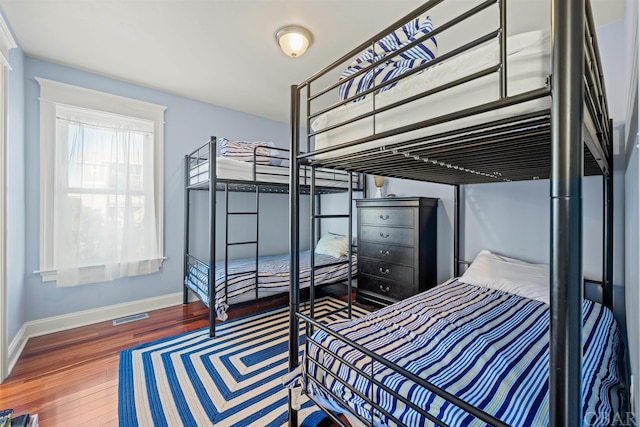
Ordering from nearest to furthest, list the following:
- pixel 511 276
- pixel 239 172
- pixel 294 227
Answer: pixel 294 227, pixel 511 276, pixel 239 172

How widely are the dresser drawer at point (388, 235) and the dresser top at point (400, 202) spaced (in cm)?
26

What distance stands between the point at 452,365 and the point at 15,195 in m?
3.21

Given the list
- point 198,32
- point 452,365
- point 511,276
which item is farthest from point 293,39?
point 511,276

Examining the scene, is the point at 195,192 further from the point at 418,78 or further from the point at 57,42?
the point at 418,78

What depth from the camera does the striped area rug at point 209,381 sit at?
4.93ft

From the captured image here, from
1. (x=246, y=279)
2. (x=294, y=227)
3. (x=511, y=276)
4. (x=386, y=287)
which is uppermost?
(x=294, y=227)

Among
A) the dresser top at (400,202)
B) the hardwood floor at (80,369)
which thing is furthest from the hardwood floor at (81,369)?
the dresser top at (400,202)

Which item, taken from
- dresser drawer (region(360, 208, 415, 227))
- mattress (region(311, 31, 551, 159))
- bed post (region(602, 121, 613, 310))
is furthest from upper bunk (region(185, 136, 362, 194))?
bed post (region(602, 121, 613, 310))

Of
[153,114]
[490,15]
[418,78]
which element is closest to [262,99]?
[153,114]

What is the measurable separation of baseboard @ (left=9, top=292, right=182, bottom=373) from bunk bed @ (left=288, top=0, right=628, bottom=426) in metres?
2.41

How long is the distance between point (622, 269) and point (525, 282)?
2.07 feet

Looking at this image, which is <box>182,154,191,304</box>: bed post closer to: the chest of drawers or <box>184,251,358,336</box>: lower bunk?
<box>184,251,358,336</box>: lower bunk

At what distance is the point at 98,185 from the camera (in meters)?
2.72

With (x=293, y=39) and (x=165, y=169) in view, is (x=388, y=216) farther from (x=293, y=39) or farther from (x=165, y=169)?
(x=165, y=169)
